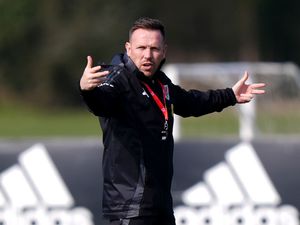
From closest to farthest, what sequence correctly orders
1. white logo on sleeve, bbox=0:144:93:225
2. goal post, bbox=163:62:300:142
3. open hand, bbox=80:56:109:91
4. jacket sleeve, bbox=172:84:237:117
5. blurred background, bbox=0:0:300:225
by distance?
open hand, bbox=80:56:109:91 → jacket sleeve, bbox=172:84:237:117 → white logo on sleeve, bbox=0:144:93:225 → goal post, bbox=163:62:300:142 → blurred background, bbox=0:0:300:225

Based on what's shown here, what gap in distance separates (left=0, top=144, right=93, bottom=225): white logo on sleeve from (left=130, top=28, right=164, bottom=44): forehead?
3.71 metres

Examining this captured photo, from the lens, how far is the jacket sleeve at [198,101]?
26.0ft

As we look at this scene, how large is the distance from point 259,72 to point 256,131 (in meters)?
0.86

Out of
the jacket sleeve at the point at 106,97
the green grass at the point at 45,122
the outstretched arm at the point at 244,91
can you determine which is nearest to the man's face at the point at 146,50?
the jacket sleeve at the point at 106,97

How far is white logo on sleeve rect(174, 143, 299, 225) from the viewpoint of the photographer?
11125 mm

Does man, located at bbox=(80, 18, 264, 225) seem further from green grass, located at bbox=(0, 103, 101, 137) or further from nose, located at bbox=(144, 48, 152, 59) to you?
green grass, located at bbox=(0, 103, 101, 137)

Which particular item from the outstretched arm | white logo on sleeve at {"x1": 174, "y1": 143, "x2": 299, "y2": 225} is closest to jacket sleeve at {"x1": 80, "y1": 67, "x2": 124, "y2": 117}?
the outstretched arm

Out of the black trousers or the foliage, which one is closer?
the black trousers

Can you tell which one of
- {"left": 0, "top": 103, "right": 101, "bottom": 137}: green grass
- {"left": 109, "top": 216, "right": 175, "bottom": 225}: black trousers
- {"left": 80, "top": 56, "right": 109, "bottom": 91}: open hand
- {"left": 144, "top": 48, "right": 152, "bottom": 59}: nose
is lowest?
{"left": 0, "top": 103, "right": 101, "bottom": 137}: green grass

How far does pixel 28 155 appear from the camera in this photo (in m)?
11.0

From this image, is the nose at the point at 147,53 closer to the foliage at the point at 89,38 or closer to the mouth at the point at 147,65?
the mouth at the point at 147,65

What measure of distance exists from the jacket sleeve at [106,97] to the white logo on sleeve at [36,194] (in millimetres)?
3710

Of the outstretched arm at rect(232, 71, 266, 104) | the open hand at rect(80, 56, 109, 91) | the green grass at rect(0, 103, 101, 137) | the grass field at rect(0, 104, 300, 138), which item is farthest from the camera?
the green grass at rect(0, 103, 101, 137)

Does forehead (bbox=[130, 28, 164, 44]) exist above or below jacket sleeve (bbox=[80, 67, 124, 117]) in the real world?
above
